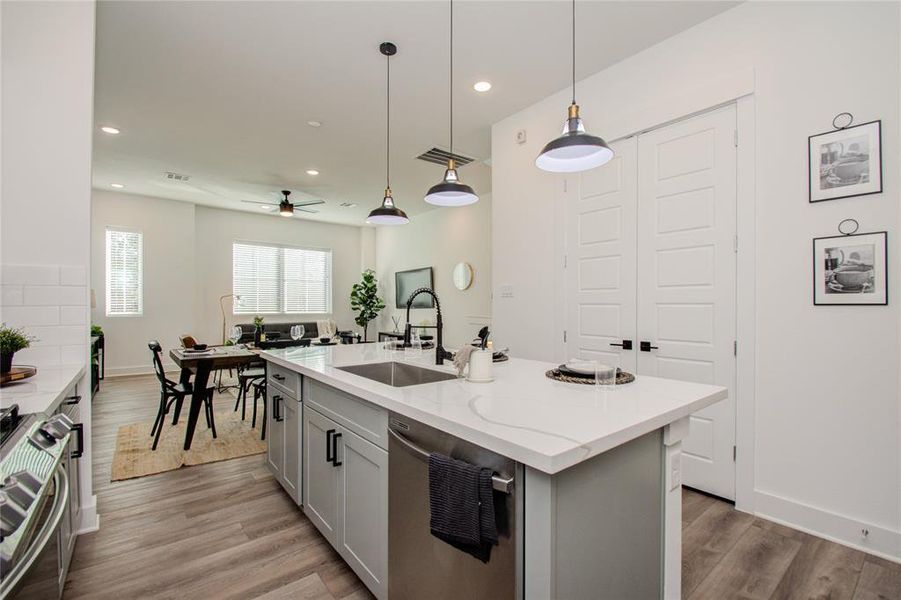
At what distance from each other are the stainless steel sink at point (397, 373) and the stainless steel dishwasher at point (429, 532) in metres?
0.68

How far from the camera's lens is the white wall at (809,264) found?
1.97m

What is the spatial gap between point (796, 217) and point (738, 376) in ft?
3.08

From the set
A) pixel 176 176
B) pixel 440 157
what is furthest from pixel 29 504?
pixel 176 176

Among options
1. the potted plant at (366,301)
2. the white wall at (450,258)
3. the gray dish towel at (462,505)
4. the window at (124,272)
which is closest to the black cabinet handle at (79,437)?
the gray dish towel at (462,505)

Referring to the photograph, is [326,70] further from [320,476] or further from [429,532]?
[429,532]

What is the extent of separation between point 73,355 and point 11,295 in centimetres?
39

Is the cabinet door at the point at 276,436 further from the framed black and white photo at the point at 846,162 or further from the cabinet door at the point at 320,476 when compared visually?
the framed black and white photo at the point at 846,162

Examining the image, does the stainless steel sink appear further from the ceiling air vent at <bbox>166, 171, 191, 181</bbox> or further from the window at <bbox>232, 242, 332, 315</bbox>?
the window at <bbox>232, 242, 332, 315</bbox>

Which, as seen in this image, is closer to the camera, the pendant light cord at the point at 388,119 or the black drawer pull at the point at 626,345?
the black drawer pull at the point at 626,345

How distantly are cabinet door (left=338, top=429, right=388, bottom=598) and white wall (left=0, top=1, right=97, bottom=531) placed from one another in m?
1.48

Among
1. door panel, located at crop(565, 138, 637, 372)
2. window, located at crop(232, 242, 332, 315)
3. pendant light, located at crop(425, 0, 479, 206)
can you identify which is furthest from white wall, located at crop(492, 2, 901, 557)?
window, located at crop(232, 242, 332, 315)

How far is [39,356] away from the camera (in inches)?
82.2

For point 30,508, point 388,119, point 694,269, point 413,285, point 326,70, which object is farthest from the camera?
point 413,285

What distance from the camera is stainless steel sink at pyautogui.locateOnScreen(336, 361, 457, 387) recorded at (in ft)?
7.08
